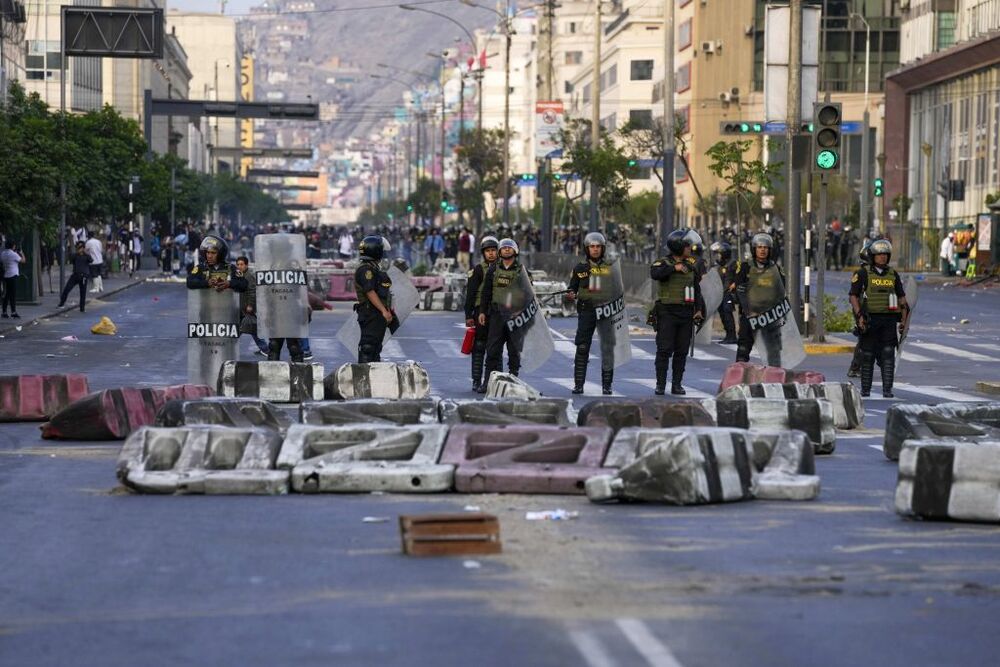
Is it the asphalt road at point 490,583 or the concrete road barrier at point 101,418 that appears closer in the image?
the asphalt road at point 490,583

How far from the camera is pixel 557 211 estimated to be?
105m

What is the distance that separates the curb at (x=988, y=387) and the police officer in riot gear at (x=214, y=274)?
27.9 ft

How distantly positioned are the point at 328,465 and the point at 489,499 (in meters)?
1.17

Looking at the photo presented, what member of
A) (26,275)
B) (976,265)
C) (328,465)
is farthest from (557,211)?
(328,465)

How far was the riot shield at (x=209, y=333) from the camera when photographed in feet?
70.1

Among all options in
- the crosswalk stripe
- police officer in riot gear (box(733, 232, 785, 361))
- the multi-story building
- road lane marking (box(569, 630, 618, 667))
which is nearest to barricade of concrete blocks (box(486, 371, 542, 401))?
police officer in riot gear (box(733, 232, 785, 361))

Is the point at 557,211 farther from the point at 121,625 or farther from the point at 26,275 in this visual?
the point at 121,625

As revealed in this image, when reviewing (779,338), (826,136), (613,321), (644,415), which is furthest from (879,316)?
(826,136)

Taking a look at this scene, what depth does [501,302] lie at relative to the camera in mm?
22531

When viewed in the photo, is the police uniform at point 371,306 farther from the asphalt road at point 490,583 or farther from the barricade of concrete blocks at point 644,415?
the asphalt road at point 490,583

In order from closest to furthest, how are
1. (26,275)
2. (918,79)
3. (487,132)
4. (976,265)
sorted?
(26,275) → (976,265) → (918,79) → (487,132)

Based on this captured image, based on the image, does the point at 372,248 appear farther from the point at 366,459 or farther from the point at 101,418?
the point at 366,459

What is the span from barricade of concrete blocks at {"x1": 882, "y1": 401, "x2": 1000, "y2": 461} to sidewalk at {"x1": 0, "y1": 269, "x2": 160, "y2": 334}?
22.4 meters

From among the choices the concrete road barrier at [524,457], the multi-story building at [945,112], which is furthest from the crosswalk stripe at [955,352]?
the multi-story building at [945,112]
